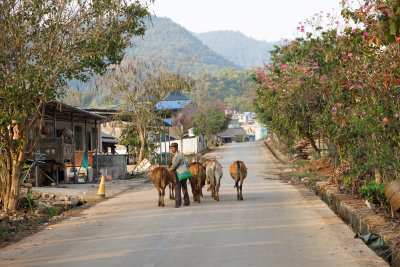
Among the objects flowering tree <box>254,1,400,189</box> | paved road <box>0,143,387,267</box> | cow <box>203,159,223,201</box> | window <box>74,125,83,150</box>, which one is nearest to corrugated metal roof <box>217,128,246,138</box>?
window <box>74,125,83,150</box>

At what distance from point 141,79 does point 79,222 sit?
23.6 meters

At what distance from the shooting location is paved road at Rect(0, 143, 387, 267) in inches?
314

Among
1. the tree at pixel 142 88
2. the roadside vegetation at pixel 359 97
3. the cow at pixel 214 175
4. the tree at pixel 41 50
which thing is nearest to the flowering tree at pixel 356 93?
the roadside vegetation at pixel 359 97

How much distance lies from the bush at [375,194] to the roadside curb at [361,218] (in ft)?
0.80

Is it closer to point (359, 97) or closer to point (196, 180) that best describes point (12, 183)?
point (196, 180)

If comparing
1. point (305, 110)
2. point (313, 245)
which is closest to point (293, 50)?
point (305, 110)

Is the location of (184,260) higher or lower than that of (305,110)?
lower

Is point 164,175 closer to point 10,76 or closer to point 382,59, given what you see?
point 10,76

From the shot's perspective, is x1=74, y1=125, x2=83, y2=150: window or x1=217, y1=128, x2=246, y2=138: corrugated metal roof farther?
x1=217, y1=128, x2=246, y2=138: corrugated metal roof

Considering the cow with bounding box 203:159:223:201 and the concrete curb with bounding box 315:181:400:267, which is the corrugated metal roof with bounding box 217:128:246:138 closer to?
the concrete curb with bounding box 315:181:400:267

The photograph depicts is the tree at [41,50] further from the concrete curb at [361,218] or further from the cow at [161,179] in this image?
the concrete curb at [361,218]

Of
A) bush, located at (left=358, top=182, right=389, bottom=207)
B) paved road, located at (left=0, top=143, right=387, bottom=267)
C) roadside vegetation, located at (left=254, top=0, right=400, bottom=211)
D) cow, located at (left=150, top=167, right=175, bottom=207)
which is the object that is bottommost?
paved road, located at (left=0, top=143, right=387, bottom=267)

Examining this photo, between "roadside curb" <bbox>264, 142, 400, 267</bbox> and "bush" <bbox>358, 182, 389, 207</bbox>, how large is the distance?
→ 245mm

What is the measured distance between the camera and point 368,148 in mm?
14266
